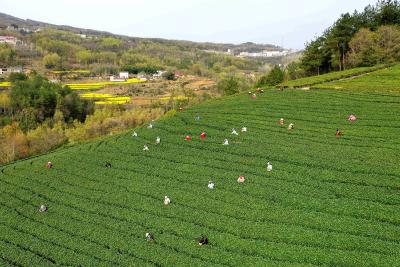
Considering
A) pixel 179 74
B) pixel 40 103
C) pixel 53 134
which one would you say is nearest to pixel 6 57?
pixel 179 74

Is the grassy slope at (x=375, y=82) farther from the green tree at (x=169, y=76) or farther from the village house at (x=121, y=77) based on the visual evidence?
the green tree at (x=169, y=76)

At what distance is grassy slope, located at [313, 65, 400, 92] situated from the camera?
162 feet

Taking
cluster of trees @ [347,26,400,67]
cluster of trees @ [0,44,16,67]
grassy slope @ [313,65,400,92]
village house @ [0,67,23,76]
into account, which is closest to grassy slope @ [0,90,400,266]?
grassy slope @ [313,65,400,92]

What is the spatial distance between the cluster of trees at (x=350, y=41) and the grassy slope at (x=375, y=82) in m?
9.60

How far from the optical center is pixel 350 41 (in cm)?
7319

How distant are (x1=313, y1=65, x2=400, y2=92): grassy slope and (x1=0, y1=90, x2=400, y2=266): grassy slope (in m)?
9.88

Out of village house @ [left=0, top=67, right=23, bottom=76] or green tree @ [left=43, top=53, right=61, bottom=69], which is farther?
green tree @ [left=43, top=53, right=61, bottom=69]

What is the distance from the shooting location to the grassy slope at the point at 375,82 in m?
49.3

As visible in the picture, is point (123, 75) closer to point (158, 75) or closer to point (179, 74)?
point (158, 75)

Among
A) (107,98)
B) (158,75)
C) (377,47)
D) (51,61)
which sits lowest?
(107,98)

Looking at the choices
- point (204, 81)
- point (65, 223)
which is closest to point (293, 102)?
point (65, 223)

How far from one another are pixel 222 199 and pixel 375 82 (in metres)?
36.9

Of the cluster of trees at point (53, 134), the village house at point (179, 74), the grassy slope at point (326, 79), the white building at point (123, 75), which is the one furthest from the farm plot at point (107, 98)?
the village house at point (179, 74)

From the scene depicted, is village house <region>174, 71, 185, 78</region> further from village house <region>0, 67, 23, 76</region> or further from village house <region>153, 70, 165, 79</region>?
village house <region>0, 67, 23, 76</region>
